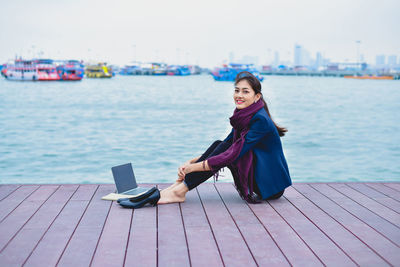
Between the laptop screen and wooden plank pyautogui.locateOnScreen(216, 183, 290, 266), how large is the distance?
28.0 inches

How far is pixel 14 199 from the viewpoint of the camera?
3.32 metres

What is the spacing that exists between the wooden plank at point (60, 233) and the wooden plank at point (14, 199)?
0.35 m

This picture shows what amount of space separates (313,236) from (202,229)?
63 centimetres

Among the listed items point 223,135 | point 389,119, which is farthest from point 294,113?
point 223,135

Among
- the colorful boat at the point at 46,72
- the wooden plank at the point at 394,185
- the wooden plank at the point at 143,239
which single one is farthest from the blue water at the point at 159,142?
the colorful boat at the point at 46,72

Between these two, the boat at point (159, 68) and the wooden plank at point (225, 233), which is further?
the boat at point (159, 68)

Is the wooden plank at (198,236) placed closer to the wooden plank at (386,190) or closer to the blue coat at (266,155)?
the blue coat at (266,155)

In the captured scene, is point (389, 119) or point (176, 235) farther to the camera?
point (389, 119)

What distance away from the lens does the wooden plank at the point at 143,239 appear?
2221 mm

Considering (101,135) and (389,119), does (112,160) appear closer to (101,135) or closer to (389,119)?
(101,135)

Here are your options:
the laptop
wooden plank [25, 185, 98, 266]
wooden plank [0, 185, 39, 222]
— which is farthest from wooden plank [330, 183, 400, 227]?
wooden plank [0, 185, 39, 222]

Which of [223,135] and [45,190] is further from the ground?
[45,190]

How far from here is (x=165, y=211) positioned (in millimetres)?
3082

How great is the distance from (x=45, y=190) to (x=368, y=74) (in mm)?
117258
